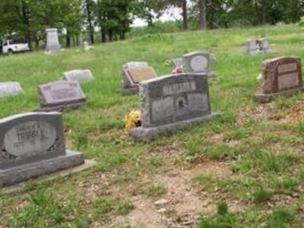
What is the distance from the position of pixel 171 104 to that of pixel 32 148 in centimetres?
232

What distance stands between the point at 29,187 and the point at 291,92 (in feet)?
17.0

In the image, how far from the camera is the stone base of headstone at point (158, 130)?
854 centimetres

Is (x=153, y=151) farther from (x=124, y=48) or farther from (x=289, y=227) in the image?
(x=124, y=48)

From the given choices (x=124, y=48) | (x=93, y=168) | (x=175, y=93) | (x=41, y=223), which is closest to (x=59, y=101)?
(x=175, y=93)

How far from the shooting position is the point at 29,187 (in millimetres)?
6980

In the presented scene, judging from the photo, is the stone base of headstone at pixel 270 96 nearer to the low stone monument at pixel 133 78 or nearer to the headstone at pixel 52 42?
the low stone monument at pixel 133 78

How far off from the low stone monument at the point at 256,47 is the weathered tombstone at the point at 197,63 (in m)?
4.69

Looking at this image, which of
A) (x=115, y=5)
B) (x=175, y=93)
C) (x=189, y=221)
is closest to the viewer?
(x=189, y=221)

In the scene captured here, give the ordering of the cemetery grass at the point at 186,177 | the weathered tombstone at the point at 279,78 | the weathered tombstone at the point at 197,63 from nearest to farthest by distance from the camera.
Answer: the cemetery grass at the point at 186,177, the weathered tombstone at the point at 279,78, the weathered tombstone at the point at 197,63

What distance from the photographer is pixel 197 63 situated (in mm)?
14633

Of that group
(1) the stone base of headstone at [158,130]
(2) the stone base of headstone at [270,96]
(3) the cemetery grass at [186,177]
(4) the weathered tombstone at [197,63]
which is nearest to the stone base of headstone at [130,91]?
(4) the weathered tombstone at [197,63]

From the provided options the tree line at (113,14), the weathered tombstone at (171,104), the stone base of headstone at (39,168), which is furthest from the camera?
the tree line at (113,14)

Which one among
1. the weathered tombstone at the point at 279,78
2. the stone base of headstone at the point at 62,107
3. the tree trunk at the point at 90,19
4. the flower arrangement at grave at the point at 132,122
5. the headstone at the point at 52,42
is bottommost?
the stone base of headstone at the point at 62,107

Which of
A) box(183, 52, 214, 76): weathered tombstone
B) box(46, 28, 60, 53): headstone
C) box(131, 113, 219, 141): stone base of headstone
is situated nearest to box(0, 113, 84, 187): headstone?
box(131, 113, 219, 141): stone base of headstone
